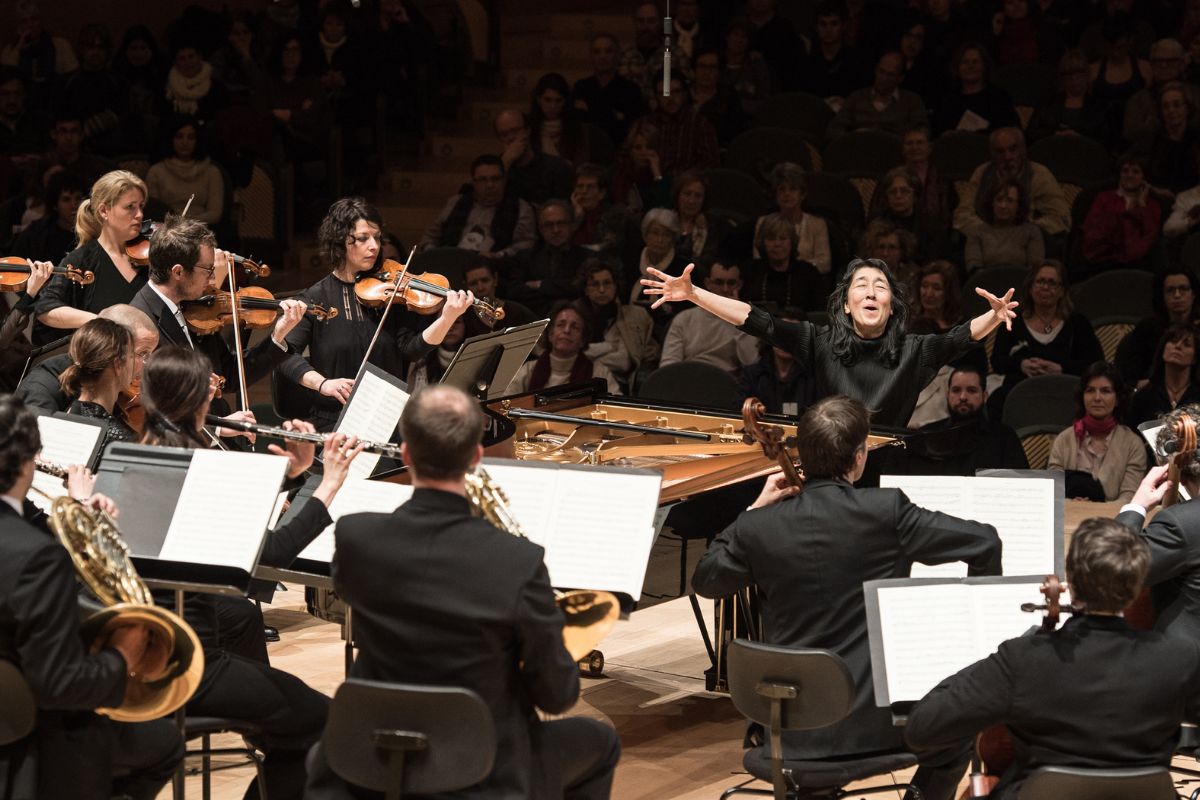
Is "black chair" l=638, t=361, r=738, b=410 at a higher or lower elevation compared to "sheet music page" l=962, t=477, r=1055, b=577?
higher

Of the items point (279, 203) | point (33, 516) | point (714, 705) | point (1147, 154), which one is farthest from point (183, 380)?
point (1147, 154)

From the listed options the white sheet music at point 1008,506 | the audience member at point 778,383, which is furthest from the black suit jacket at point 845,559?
the audience member at point 778,383

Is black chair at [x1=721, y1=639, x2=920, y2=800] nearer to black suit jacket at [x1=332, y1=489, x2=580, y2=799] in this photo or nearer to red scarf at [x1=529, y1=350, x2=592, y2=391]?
black suit jacket at [x1=332, y1=489, x2=580, y2=799]

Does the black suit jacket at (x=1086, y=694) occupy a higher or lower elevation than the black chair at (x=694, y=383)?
lower

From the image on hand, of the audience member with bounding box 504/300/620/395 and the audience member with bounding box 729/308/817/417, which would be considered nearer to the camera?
the audience member with bounding box 729/308/817/417

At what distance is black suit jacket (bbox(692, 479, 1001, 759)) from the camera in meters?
2.96

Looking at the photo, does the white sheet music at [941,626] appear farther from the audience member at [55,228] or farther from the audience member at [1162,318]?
the audience member at [55,228]

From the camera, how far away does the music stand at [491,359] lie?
4.35 metres

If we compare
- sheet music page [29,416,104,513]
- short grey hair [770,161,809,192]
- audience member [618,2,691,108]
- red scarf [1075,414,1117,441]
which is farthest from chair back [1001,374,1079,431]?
sheet music page [29,416,104,513]

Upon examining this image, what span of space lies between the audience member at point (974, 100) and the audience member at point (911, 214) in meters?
1.26

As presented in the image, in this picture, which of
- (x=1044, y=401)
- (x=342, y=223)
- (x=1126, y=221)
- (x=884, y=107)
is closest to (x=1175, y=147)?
(x=1126, y=221)

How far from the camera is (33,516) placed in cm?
279

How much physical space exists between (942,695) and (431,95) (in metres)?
7.76

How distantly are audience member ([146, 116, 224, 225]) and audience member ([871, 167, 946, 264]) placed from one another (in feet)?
12.4
